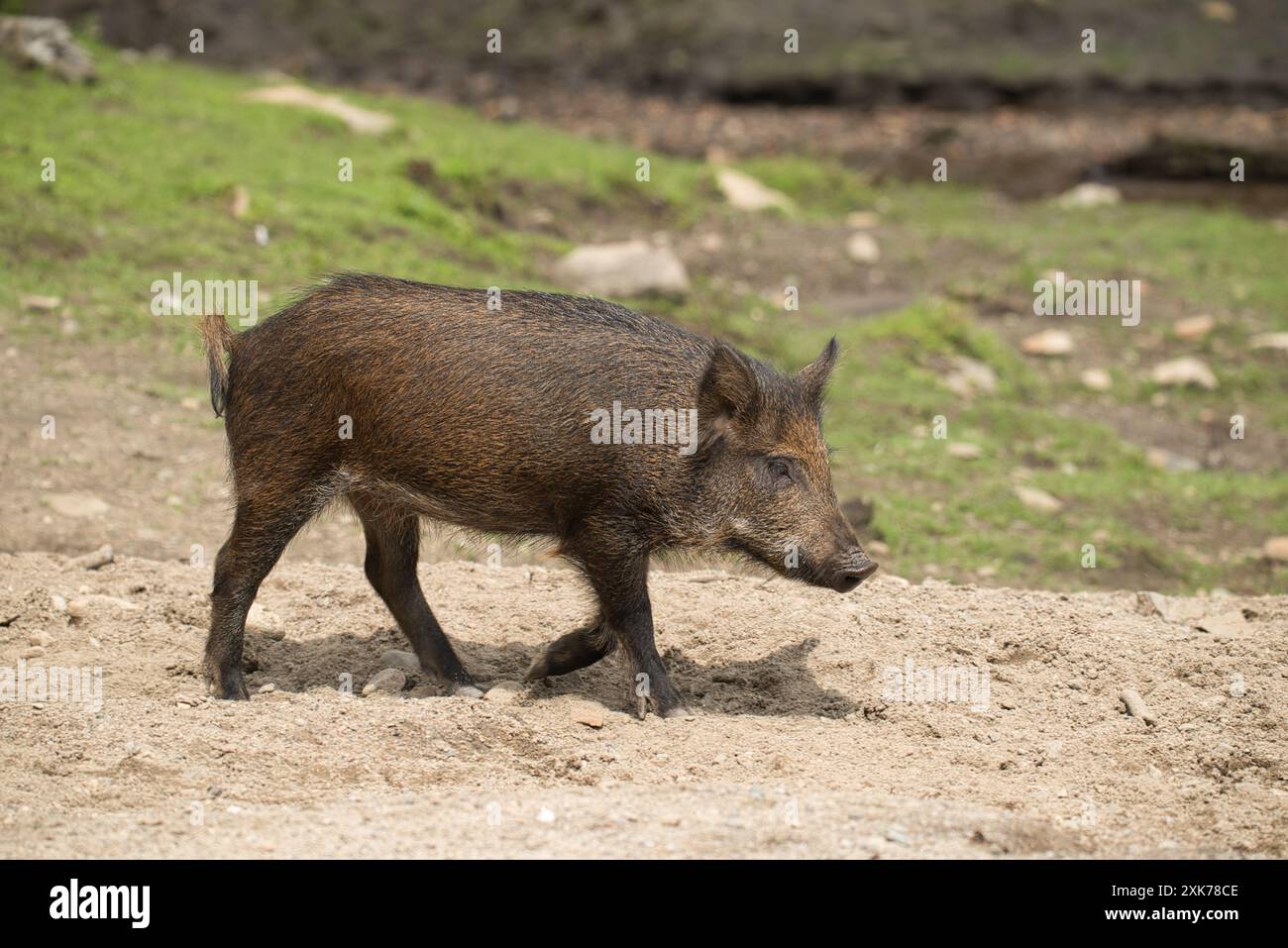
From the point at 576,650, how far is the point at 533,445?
0.95 m

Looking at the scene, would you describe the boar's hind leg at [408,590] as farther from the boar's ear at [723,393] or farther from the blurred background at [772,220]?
the blurred background at [772,220]

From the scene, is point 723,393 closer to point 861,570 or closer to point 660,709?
point 861,570

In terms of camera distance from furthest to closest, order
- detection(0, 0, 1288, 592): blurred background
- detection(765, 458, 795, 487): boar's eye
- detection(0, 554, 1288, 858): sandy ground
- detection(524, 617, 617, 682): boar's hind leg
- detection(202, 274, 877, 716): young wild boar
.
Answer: detection(0, 0, 1288, 592): blurred background
detection(524, 617, 617, 682): boar's hind leg
detection(765, 458, 795, 487): boar's eye
detection(202, 274, 877, 716): young wild boar
detection(0, 554, 1288, 858): sandy ground

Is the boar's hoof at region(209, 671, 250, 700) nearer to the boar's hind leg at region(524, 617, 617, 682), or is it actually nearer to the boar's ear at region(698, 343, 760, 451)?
the boar's hind leg at region(524, 617, 617, 682)

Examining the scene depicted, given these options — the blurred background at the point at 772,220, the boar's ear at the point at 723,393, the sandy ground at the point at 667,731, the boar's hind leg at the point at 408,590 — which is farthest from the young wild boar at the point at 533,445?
the blurred background at the point at 772,220

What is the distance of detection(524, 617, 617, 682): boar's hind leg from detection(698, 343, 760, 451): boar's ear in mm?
924

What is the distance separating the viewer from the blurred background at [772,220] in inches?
376

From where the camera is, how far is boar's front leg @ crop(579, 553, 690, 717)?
6227mm

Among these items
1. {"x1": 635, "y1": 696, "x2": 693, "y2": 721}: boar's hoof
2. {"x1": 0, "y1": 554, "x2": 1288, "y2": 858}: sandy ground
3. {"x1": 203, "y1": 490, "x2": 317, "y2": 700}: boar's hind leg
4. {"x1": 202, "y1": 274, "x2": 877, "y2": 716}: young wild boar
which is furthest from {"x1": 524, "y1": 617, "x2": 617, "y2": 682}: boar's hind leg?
{"x1": 203, "y1": 490, "x2": 317, "y2": 700}: boar's hind leg

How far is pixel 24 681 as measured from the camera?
6242 millimetres

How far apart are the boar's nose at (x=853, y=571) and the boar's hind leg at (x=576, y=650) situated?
1.00 m

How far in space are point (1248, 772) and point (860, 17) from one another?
54.8ft
